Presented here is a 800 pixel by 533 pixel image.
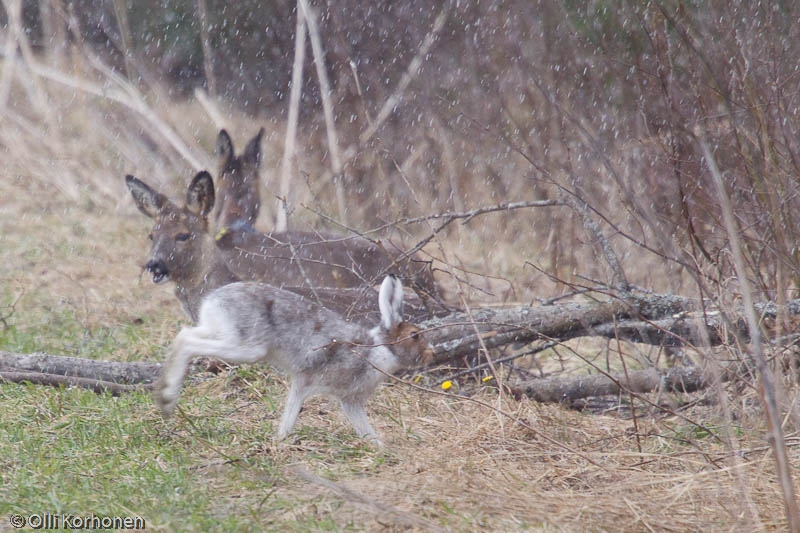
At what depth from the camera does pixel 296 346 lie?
17.6 ft

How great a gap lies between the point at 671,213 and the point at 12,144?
975cm

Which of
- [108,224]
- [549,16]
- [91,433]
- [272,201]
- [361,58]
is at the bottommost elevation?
[91,433]

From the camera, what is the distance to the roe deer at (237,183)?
11250 mm

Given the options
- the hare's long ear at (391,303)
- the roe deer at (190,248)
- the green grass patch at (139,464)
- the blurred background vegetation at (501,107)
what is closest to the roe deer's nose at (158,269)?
the roe deer at (190,248)

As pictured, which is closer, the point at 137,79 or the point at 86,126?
the point at 86,126

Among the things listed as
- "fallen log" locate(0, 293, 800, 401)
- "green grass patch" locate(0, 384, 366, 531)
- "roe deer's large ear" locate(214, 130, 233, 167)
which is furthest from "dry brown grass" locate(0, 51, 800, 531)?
"roe deer's large ear" locate(214, 130, 233, 167)

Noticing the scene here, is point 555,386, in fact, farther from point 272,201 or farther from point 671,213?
point 272,201

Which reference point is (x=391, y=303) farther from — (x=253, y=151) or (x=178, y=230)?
(x=253, y=151)

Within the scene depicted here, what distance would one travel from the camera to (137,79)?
16.3 meters

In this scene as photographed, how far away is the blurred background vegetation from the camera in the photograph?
6.46 m

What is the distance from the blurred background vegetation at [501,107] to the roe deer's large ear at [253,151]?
668 millimetres

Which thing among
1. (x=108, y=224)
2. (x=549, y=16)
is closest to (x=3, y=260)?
(x=108, y=224)

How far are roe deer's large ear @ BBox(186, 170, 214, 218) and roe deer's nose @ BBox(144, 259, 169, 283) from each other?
0.76 m

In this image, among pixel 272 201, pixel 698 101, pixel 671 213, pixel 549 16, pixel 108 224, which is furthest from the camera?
pixel 272 201
